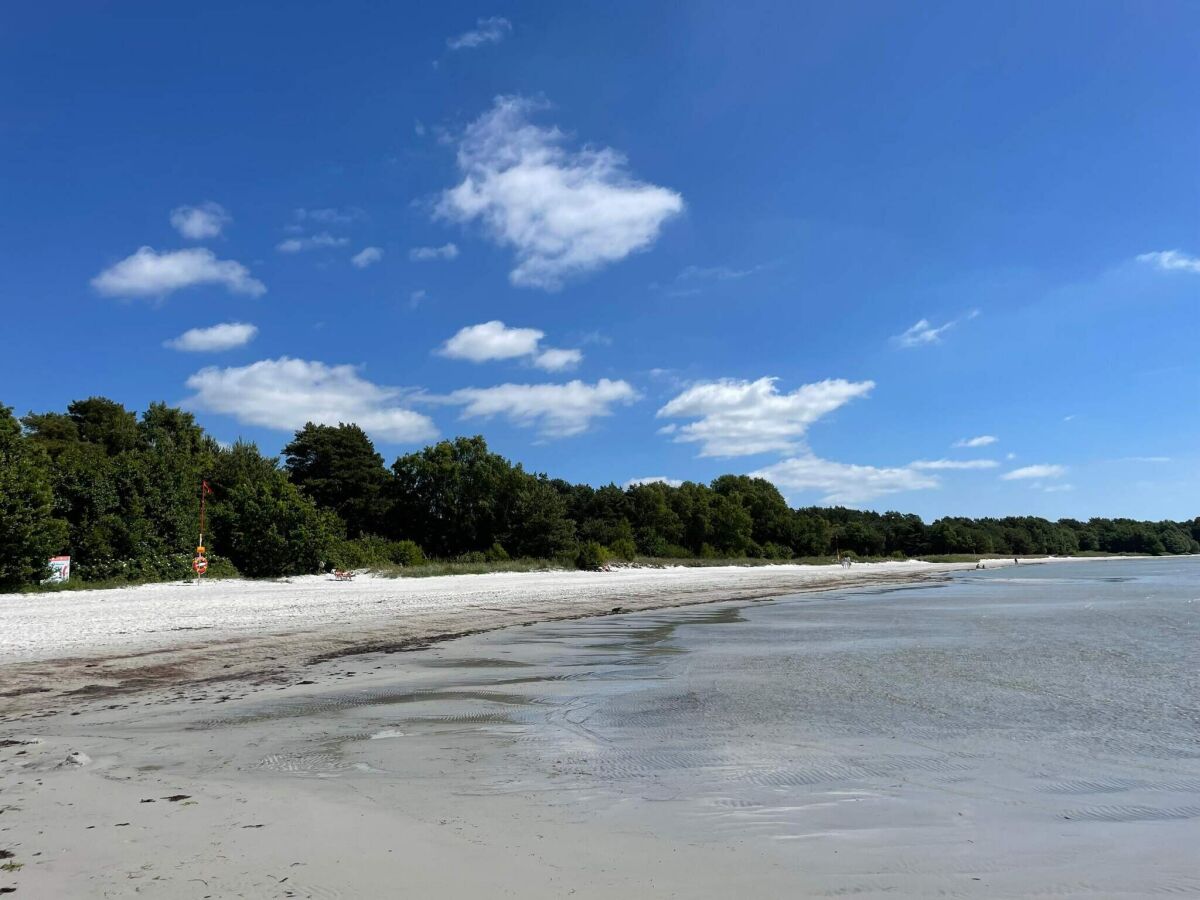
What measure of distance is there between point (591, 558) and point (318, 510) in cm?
1744

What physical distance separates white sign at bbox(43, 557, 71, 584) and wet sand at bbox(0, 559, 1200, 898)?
1967cm

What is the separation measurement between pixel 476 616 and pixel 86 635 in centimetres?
876

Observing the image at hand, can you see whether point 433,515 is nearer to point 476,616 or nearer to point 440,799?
point 476,616

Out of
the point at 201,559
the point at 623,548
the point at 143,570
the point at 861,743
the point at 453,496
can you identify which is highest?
the point at 453,496

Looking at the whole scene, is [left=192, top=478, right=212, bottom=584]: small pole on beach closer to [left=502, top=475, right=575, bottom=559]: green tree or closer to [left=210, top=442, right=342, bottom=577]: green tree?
[left=210, top=442, right=342, bottom=577]: green tree

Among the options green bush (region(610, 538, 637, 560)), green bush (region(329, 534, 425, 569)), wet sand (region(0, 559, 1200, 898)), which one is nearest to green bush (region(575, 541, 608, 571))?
green bush (region(610, 538, 637, 560))

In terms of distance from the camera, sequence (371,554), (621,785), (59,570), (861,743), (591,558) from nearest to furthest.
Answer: (621,785) < (861,743) < (59,570) < (371,554) < (591,558)

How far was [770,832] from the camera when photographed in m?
4.03

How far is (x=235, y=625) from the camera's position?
15672 mm

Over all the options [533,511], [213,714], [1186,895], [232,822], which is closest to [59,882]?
[232,822]

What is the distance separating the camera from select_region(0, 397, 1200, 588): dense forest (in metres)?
26.6

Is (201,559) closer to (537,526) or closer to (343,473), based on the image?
(537,526)

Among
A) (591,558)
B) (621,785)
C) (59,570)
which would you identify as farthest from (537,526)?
(621,785)

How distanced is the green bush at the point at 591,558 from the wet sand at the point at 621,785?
123ft
